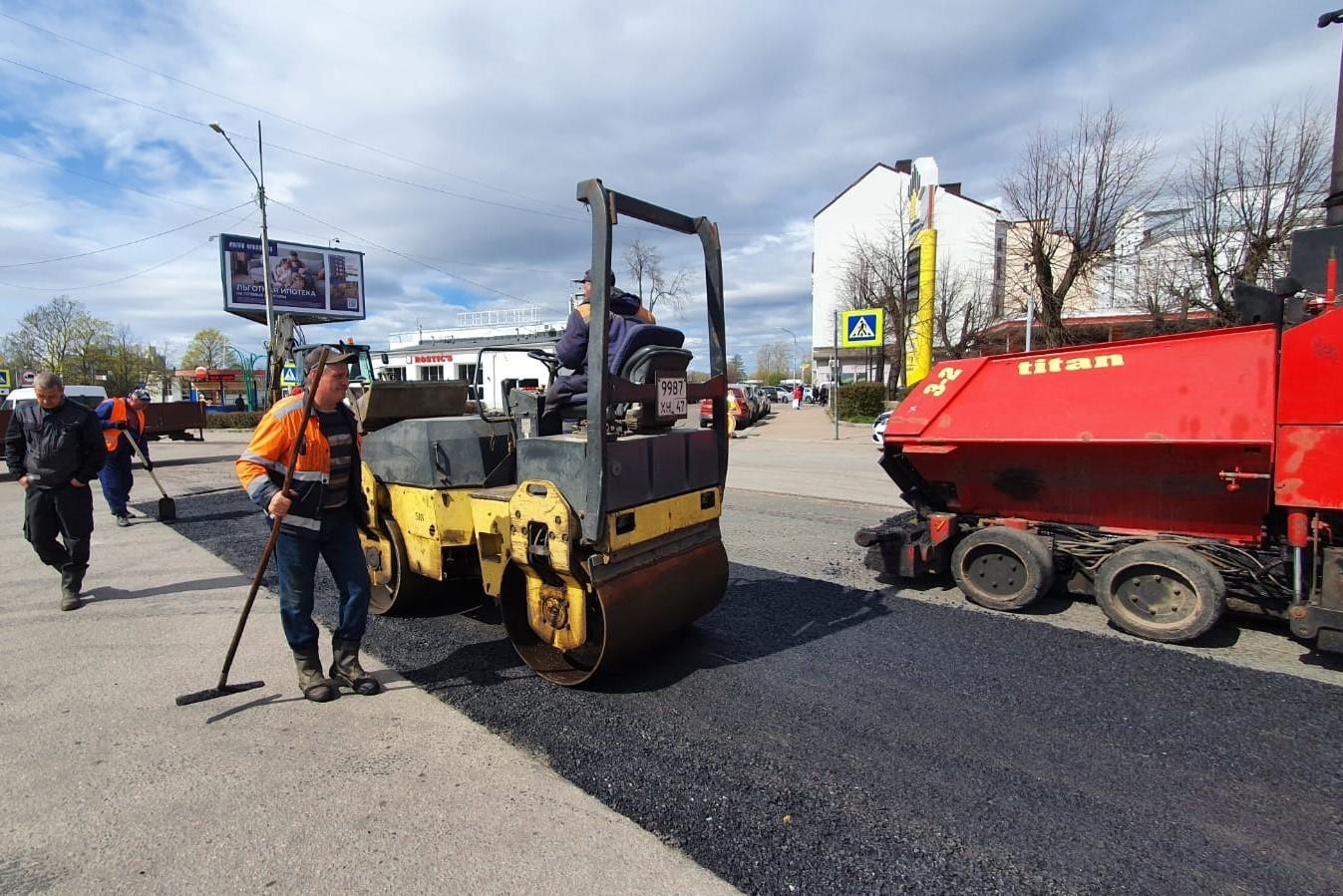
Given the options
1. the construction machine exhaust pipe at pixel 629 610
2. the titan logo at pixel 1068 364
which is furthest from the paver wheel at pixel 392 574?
the titan logo at pixel 1068 364

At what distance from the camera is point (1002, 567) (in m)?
5.02

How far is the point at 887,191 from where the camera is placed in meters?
49.2

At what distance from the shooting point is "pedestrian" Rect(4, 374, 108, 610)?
5.30 meters

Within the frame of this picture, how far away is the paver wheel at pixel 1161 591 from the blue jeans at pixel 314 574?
4.67m

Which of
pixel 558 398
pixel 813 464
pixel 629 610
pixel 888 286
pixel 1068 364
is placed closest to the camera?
pixel 629 610

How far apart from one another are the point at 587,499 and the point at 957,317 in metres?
32.0

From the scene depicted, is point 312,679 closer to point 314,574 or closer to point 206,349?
point 314,574

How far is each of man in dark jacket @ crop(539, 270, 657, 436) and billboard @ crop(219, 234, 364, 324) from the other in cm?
3294

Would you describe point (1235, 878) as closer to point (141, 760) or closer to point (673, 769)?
point (673, 769)

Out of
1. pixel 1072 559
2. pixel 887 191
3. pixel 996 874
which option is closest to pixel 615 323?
pixel 996 874

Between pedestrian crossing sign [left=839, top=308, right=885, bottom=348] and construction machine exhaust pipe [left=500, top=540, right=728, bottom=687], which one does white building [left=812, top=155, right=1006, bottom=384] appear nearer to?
pedestrian crossing sign [left=839, top=308, right=885, bottom=348]

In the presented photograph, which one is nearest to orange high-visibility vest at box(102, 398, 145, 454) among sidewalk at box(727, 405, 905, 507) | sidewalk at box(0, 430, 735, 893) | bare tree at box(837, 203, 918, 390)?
sidewalk at box(0, 430, 735, 893)

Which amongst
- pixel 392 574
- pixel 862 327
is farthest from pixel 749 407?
pixel 392 574

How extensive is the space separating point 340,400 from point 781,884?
3.15m
